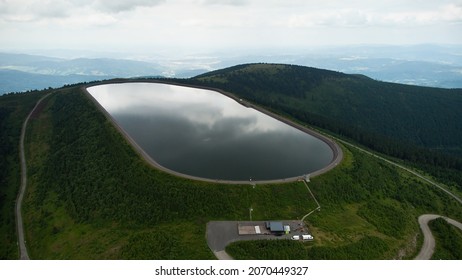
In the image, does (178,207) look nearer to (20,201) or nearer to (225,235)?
(225,235)

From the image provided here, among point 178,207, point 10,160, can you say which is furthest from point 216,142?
point 10,160

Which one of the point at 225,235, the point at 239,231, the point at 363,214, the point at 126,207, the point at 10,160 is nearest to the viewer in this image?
the point at 225,235

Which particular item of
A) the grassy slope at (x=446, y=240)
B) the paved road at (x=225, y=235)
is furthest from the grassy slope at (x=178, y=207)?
the grassy slope at (x=446, y=240)

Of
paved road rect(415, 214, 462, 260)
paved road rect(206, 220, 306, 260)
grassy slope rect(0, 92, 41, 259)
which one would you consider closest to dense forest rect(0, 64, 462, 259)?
grassy slope rect(0, 92, 41, 259)

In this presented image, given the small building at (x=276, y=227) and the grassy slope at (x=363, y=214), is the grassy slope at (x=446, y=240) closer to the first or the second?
the grassy slope at (x=363, y=214)

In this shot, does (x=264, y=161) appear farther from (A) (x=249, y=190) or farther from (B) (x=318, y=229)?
(B) (x=318, y=229)

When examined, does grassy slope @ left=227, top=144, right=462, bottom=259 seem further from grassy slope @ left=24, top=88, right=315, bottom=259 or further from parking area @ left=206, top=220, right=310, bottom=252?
grassy slope @ left=24, top=88, right=315, bottom=259

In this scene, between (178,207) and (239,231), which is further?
(178,207)
